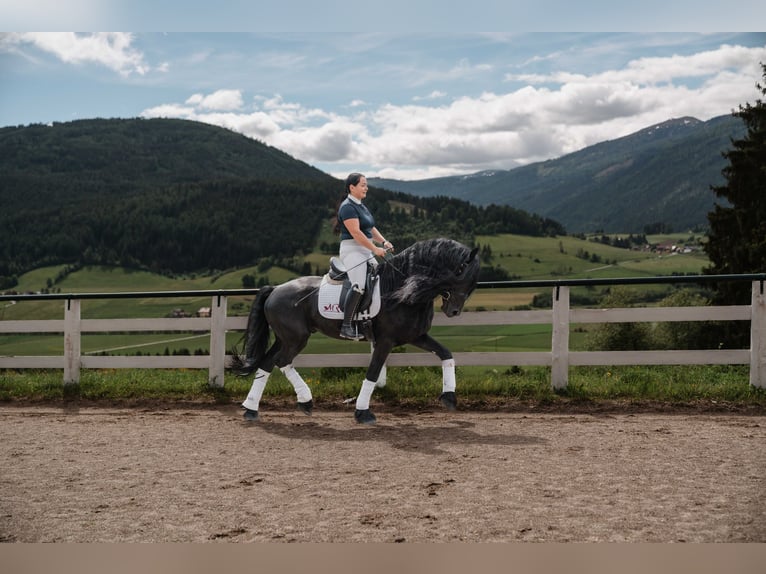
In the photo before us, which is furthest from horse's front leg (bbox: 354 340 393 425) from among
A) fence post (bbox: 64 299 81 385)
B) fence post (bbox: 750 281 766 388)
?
fence post (bbox: 64 299 81 385)

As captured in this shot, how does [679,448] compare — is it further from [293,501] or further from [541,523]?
[293,501]

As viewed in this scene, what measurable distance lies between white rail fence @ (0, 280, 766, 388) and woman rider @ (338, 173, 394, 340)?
4.26 feet

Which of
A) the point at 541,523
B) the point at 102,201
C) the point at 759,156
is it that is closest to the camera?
the point at 541,523

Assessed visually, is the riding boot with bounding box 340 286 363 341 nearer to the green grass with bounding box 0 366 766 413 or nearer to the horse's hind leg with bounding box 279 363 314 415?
the horse's hind leg with bounding box 279 363 314 415

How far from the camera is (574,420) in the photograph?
6.19m

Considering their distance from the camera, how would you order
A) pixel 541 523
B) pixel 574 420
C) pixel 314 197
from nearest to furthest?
pixel 541 523
pixel 574 420
pixel 314 197

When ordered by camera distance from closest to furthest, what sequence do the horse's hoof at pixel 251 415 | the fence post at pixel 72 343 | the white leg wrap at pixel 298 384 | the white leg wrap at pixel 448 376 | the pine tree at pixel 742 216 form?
1. the white leg wrap at pixel 448 376
2. the horse's hoof at pixel 251 415
3. the white leg wrap at pixel 298 384
4. the fence post at pixel 72 343
5. the pine tree at pixel 742 216

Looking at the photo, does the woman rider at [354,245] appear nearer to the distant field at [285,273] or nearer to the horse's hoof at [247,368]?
the horse's hoof at [247,368]

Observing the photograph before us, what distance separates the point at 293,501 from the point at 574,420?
10.6 feet

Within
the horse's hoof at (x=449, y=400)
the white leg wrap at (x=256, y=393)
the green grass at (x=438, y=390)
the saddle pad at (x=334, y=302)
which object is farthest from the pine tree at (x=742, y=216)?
the white leg wrap at (x=256, y=393)

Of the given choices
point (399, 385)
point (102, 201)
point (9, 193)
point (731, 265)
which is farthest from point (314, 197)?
point (399, 385)

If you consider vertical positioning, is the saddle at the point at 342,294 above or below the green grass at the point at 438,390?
above

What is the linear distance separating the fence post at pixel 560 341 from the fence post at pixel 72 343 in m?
5.59

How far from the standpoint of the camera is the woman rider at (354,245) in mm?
6160
